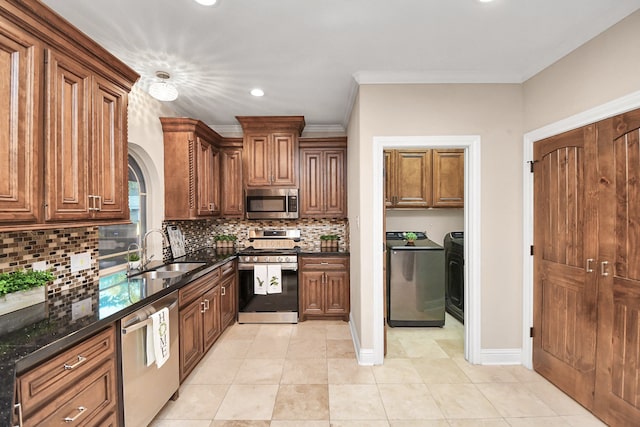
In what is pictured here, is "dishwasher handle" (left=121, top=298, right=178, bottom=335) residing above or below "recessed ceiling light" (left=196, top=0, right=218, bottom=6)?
below

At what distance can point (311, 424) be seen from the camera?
1983 mm

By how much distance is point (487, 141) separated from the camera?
2.71 meters

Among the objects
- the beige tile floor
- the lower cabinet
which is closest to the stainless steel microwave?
the beige tile floor

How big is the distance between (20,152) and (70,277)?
1.01 metres

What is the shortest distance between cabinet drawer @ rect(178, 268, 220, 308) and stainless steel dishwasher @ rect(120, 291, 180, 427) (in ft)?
0.74

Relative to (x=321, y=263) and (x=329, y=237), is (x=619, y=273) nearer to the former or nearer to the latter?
(x=321, y=263)

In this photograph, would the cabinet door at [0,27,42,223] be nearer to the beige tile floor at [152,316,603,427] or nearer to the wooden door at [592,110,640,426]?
the beige tile floor at [152,316,603,427]

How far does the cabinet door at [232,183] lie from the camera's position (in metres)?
4.07

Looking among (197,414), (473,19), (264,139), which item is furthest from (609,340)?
(264,139)

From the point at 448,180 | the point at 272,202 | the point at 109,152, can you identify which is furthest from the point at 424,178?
the point at 109,152

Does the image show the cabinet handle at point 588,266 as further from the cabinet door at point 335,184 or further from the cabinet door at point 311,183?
the cabinet door at point 311,183

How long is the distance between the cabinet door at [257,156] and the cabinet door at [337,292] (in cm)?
160

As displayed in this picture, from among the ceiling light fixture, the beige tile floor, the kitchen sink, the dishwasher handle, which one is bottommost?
the beige tile floor

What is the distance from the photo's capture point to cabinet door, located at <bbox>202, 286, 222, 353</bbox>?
2.83 m
